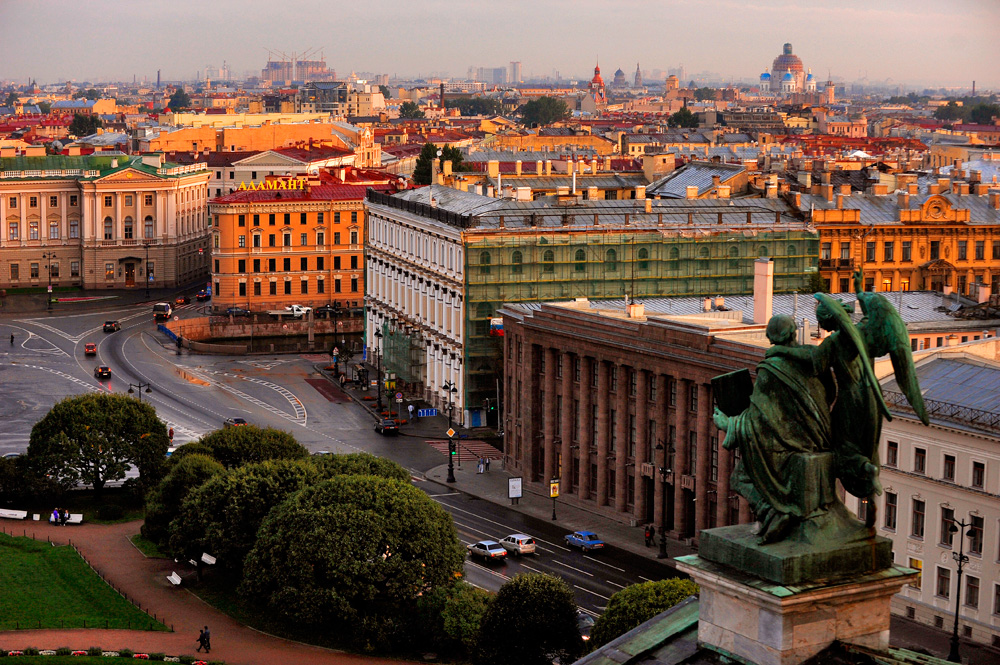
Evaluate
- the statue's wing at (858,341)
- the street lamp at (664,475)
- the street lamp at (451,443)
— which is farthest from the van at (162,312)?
the statue's wing at (858,341)

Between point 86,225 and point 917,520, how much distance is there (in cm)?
12468

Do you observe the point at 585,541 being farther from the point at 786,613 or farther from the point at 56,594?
the point at 786,613

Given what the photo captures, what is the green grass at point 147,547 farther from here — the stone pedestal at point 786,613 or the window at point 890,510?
the stone pedestal at point 786,613

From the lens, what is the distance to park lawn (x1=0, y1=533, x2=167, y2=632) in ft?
206

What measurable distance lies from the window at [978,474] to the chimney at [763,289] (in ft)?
64.1

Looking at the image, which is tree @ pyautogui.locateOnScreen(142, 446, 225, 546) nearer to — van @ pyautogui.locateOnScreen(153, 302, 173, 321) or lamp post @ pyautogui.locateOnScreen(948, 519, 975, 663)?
lamp post @ pyautogui.locateOnScreen(948, 519, 975, 663)

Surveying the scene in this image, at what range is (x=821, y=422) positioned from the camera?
70.0 feet

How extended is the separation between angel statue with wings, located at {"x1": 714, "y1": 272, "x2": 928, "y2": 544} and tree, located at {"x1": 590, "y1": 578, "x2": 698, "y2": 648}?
97.4 ft

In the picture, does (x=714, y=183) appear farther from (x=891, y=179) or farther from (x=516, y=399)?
(x=516, y=399)

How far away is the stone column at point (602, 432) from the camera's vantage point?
79.6 m

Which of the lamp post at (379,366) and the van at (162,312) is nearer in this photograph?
the lamp post at (379,366)

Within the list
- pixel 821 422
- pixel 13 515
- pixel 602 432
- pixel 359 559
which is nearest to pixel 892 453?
pixel 602 432

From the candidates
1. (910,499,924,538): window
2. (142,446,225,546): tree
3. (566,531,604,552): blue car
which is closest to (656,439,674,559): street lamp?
(566,531,604,552): blue car

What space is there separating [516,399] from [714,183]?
146 ft
